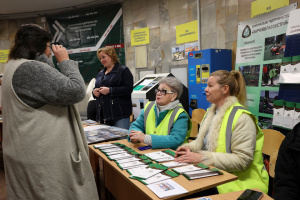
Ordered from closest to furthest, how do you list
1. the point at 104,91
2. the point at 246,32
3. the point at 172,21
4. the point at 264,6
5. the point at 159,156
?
the point at 159,156, the point at 104,91, the point at 264,6, the point at 246,32, the point at 172,21

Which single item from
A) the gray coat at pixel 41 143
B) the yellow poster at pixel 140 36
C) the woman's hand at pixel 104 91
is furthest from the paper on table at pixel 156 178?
the yellow poster at pixel 140 36

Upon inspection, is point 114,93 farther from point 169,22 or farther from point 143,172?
point 169,22

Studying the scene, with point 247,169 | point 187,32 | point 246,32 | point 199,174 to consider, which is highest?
point 187,32

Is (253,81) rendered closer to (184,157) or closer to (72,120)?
(184,157)

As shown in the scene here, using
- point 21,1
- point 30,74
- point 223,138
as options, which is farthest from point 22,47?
point 21,1

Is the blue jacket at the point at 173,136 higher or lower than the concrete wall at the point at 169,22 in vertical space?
lower

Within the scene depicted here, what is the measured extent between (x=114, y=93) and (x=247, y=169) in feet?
5.61

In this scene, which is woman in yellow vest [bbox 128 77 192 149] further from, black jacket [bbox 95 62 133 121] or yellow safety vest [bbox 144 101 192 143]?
black jacket [bbox 95 62 133 121]

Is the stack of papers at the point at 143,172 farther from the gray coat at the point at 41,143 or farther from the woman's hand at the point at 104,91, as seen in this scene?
the woman's hand at the point at 104,91

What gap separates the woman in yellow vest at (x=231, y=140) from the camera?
1574 mm

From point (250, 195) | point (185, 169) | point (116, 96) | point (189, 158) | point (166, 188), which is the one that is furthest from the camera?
point (116, 96)

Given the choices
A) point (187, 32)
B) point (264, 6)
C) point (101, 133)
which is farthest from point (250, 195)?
point (187, 32)

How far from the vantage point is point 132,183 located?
1285mm

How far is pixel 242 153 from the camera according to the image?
1584mm
